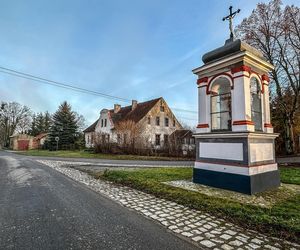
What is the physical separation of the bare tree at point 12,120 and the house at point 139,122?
30438 mm

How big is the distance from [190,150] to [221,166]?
1730 centimetres

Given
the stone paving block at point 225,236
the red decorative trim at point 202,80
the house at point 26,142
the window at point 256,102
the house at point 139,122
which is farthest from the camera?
the house at point 26,142

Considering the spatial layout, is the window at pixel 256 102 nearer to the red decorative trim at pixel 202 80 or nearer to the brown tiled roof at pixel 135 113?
the red decorative trim at pixel 202 80

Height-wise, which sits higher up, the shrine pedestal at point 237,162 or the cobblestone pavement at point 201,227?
Result: the shrine pedestal at point 237,162

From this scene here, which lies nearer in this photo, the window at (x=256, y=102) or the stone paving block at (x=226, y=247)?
the stone paving block at (x=226, y=247)

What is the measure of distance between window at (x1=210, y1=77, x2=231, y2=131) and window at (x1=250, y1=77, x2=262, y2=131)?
0.83 m

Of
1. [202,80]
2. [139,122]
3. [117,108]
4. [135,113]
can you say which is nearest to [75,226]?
[202,80]

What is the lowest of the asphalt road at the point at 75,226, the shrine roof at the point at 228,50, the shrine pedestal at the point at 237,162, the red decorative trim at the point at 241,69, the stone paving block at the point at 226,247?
the stone paving block at the point at 226,247

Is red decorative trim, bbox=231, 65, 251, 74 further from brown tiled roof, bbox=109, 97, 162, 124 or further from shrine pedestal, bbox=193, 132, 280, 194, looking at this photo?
brown tiled roof, bbox=109, 97, 162, 124

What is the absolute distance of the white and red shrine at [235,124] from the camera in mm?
6559

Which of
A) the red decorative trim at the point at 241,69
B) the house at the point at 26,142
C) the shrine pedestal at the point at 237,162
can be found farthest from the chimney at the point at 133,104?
the red decorative trim at the point at 241,69

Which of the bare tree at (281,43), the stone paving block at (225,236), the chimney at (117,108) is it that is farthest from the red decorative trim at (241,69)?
the chimney at (117,108)

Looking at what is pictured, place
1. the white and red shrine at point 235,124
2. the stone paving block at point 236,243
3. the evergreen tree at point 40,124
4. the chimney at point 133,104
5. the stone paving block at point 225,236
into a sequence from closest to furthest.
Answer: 1. the stone paving block at point 236,243
2. the stone paving block at point 225,236
3. the white and red shrine at point 235,124
4. the chimney at point 133,104
5. the evergreen tree at point 40,124

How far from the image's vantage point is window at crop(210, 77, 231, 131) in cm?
809
